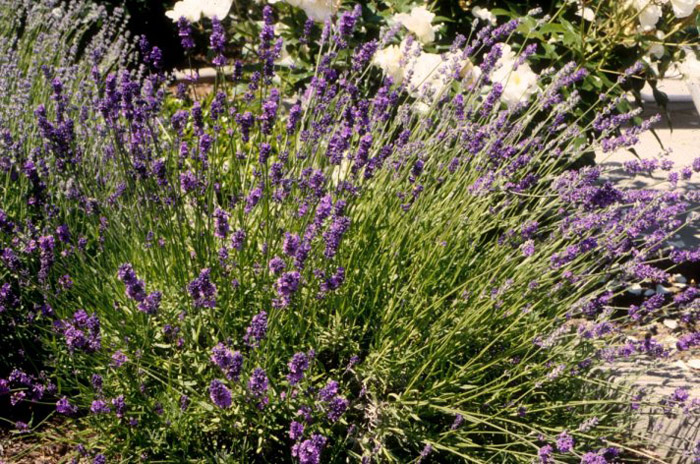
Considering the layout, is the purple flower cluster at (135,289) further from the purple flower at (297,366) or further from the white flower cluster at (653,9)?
the white flower cluster at (653,9)

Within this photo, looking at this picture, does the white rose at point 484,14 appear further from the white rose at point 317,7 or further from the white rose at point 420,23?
the white rose at point 317,7

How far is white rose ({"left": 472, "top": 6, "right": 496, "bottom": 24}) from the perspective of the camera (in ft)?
11.3

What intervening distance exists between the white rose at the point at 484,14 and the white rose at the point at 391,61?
588 millimetres

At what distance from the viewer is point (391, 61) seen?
3117 millimetres

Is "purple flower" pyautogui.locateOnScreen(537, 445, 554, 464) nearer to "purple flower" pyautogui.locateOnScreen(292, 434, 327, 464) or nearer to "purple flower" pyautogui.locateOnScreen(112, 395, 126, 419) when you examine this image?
"purple flower" pyautogui.locateOnScreen(292, 434, 327, 464)

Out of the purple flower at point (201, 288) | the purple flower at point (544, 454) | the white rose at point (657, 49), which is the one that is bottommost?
the purple flower at point (544, 454)

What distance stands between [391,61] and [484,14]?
0.66m

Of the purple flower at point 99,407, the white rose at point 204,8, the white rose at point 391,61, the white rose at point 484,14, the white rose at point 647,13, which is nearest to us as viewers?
the purple flower at point 99,407

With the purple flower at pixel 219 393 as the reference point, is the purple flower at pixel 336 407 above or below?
below

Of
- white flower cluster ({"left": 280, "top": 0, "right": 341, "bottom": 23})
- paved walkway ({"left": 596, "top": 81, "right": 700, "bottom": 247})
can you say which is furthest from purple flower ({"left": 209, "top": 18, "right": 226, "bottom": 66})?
paved walkway ({"left": 596, "top": 81, "right": 700, "bottom": 247})

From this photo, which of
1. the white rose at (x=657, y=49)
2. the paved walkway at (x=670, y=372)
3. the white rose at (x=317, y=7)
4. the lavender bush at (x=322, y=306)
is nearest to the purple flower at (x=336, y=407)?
the lavender bush at (x=322, y=306)

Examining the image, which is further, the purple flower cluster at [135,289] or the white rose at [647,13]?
the white rose at [647,13]

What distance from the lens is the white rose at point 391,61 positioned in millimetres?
3105

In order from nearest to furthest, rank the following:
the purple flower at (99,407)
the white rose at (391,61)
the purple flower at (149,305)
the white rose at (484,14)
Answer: the purple flower at (149,305), the purple flower at (99,407), the white rose at (391,61), the white rose at (484,14)
